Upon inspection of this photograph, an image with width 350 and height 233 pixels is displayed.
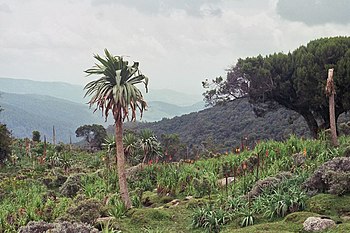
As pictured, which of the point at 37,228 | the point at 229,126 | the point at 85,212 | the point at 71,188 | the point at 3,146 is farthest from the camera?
the point at 229,126

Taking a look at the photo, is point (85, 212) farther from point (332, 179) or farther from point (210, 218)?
point (332, 179)

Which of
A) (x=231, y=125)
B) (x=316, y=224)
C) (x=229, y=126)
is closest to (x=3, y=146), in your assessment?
(x=316, y=224)

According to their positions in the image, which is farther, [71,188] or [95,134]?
[95,134]

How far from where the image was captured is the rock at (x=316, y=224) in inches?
306

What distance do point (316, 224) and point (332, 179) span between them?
2.33 m

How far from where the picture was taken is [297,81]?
25000 mm

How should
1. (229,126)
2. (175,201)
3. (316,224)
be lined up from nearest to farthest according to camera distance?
(316,224) < (175,201) < (229,126)

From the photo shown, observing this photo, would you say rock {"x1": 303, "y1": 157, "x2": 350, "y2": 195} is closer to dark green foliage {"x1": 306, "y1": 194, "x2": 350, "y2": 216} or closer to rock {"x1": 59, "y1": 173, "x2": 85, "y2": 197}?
dark green foliage {"x1": 306, "y1": 194, "x2": 350, "y2": 216}

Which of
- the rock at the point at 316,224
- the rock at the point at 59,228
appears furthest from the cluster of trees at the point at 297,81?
the rock at the point at 59,228

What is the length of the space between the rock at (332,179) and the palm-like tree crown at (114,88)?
208 inches

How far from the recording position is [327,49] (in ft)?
80.7

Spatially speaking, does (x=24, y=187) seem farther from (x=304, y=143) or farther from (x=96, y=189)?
(x=304, y=143)

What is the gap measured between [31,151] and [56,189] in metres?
18.5

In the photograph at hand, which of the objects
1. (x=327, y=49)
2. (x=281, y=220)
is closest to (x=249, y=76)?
(x=327, y=49)
